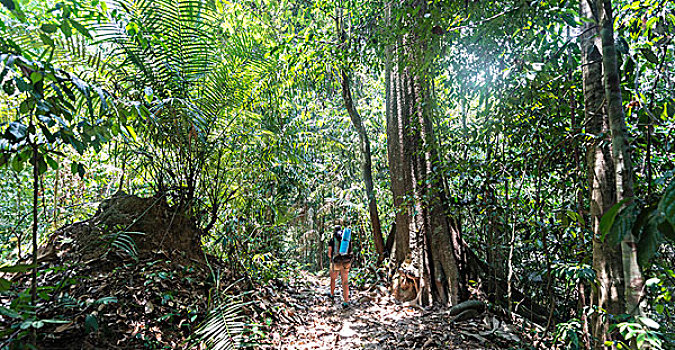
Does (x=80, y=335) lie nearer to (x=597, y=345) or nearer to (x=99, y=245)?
(x=99, y=245)

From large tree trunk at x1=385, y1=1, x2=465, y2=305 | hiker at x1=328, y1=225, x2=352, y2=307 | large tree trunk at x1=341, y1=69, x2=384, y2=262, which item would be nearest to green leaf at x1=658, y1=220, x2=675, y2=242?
large tree trunk at x1=385, y1=1, x2=465, y2=305

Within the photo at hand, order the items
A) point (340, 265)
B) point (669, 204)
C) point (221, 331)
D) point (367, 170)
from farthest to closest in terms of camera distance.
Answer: point (367, 170)
point (340, 265)
point (221, 331)
point (669, 204)

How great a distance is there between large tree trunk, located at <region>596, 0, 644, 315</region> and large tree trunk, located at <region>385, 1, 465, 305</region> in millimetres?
2149

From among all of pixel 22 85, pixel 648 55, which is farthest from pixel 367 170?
pixel 22 85

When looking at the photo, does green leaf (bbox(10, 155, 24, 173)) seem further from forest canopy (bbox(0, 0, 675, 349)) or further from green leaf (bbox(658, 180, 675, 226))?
green leaf (bbox(658, 180, 675, 226))

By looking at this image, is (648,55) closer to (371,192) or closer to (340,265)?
(340,265)

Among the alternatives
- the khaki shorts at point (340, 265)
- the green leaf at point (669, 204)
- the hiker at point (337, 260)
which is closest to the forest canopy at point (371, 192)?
the green leaf at point (669, 204)

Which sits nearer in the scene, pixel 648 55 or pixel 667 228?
pixel 667 228

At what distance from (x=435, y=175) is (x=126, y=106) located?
3.42 meters

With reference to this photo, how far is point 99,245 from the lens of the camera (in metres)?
3.38

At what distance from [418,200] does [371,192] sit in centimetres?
174

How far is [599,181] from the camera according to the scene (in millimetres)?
2346

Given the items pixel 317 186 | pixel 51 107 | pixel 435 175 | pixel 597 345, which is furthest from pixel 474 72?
pixel 317 186

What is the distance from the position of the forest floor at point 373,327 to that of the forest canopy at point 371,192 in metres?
0.04
